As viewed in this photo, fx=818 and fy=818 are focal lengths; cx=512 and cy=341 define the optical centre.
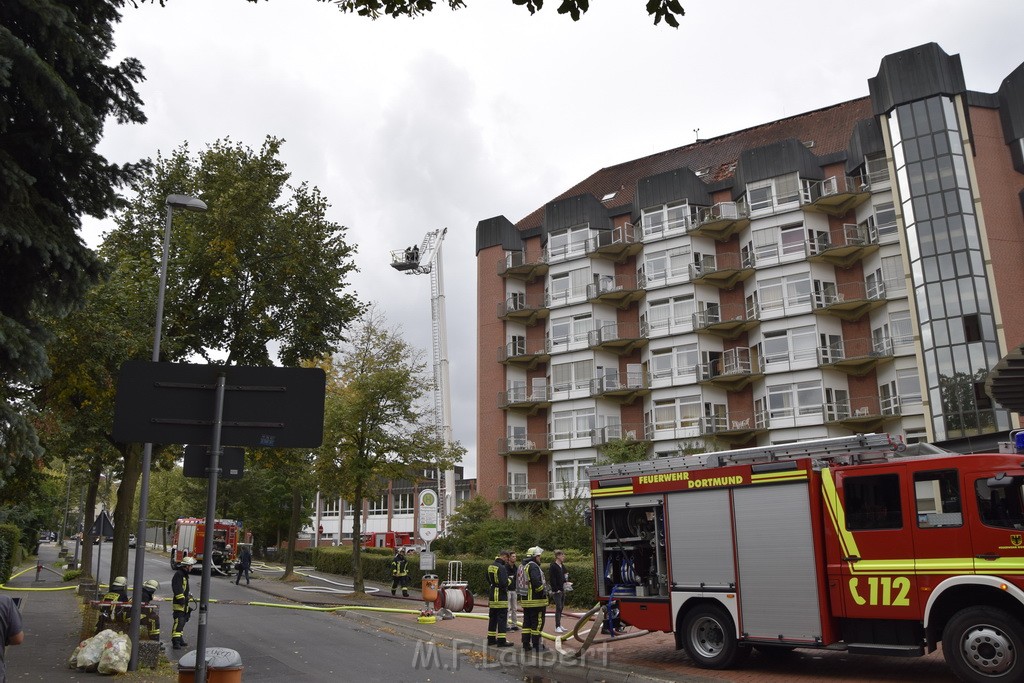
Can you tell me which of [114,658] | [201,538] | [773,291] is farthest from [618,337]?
[114,658]

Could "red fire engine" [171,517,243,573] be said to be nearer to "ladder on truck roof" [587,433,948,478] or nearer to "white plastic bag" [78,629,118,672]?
"white plastic bag" [78,629,118,672]

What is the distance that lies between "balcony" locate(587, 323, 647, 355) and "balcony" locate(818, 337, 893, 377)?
9379mm

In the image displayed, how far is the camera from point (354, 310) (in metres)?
21.0

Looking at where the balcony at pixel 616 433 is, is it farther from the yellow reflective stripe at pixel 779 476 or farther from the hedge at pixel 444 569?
the yellow reflective stripe at pixel 779 476

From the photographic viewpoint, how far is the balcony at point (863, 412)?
37.5 m

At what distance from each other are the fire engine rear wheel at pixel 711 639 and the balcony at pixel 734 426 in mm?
29356

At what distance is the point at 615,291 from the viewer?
45.1 meters

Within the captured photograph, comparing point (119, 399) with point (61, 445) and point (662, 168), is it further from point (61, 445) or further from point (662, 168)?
point (662, 168)

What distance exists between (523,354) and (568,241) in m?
7.10

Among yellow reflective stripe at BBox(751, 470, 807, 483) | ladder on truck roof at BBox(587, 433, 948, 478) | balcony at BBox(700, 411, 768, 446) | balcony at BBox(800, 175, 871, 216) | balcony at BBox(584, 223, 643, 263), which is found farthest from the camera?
balcony at BBox(584, 223, 643, 263)

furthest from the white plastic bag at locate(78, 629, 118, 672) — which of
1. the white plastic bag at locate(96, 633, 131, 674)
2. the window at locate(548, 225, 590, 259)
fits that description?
the window at locate(548, 225, 590, 259)

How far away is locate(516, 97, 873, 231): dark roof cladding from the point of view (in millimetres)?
45719

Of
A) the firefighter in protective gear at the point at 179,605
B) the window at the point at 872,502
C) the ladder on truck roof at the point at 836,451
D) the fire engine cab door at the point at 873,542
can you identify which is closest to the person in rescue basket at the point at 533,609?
the ladder on truck roof at the point at 836,451

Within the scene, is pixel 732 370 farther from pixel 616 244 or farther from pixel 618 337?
pixel 616 244
